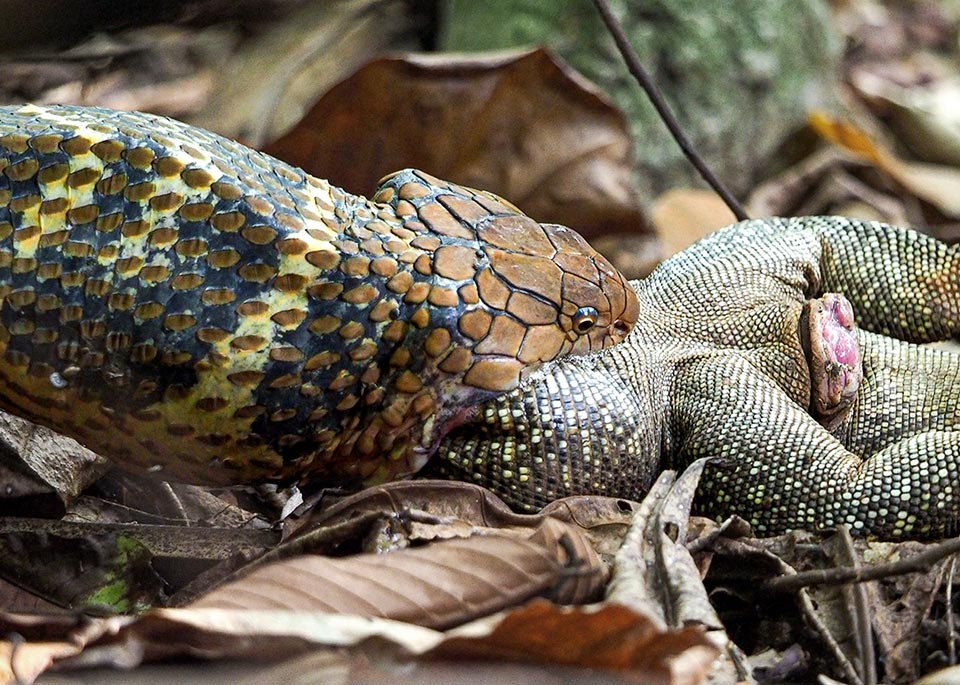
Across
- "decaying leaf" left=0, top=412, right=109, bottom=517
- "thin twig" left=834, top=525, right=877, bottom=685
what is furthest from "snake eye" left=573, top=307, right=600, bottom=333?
"decaying leaf" left=0, top=412, right=109, bottom=517

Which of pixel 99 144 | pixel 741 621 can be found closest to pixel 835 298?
pixel 741 621

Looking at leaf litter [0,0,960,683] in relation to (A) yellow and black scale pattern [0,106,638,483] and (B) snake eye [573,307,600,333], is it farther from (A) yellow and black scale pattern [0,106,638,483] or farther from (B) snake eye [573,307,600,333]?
(B) snake eye [573,307,600,333]

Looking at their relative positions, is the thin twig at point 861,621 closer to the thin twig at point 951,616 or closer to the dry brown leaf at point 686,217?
the thin twig at point 951,616

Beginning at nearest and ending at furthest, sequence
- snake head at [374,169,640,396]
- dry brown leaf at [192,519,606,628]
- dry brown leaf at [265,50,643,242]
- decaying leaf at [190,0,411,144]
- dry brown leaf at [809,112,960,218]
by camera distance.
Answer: dry brown leaf at [192,519,606,628] → snake head at [374,169,640,396] → dry brown leaf at [265,50,643,242] → decaying leaf at [190,0,411,144] → dry brown leaf at [809,112,960,218]

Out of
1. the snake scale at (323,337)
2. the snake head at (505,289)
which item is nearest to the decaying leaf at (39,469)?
the snake scale at (323,337)

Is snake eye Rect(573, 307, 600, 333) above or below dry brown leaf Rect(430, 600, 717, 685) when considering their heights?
above

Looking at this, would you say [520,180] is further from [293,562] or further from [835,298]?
[293,562]
